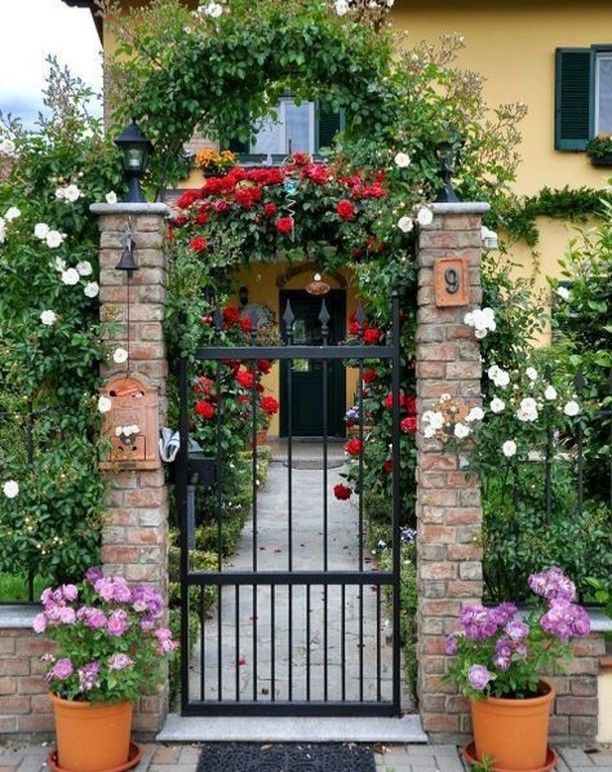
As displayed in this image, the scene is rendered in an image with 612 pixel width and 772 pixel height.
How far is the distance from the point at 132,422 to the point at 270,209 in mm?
2440

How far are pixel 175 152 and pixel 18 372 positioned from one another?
4.57ft

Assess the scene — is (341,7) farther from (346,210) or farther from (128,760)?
(128,760)

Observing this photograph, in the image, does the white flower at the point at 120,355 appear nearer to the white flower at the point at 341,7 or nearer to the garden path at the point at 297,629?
the garden path at the point at 297,629

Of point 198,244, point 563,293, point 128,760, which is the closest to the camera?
point 128,760

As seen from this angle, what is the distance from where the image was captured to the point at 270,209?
5891 millimetres

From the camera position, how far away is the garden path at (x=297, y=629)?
14.6ft

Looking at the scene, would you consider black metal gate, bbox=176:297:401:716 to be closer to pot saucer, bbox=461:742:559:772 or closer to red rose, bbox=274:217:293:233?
pot saucer, bbox=461:742:559:772

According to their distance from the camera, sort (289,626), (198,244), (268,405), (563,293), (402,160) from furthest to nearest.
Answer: (268,405)
(198,244)
(563,293)
(289,626)
(402,160)

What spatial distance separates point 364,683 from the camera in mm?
4609

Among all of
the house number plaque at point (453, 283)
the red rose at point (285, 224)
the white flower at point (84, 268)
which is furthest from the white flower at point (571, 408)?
the red rose at point (285, 224)

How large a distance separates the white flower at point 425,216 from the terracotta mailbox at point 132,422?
1390 mm

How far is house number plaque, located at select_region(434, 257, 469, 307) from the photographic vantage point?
3877 millimetres

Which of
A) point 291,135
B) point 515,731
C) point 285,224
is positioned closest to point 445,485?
point 515,731

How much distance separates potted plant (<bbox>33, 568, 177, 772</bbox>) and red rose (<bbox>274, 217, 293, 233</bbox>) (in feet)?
9.35
